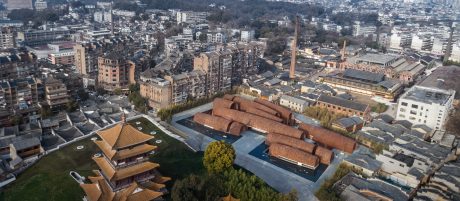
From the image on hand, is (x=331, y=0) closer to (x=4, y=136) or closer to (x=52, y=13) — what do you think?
(x=52, y=13)

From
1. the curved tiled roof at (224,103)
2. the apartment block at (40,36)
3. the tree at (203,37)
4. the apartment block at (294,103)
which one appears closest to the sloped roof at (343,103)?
the apartment block at (294,103)

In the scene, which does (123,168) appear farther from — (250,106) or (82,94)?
(82,94)

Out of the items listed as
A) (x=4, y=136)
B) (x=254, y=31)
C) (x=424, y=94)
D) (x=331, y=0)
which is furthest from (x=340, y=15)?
(x=4, y=136)

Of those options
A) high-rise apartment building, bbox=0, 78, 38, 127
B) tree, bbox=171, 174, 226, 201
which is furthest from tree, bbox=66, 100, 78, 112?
tree, bbox=171, 174, 226, 201

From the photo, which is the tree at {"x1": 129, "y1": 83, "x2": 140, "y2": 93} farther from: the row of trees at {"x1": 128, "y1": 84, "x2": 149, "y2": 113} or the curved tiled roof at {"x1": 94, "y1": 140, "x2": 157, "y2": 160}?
the curved tiled roof at {"x1": 94, "y1": 140, "x2": 157, "y2": 160}

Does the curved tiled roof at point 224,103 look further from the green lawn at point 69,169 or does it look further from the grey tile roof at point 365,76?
the grey tile roof at point 365,76

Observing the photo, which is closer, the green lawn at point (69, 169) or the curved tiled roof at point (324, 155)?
the green lawn at point (69, 169)
